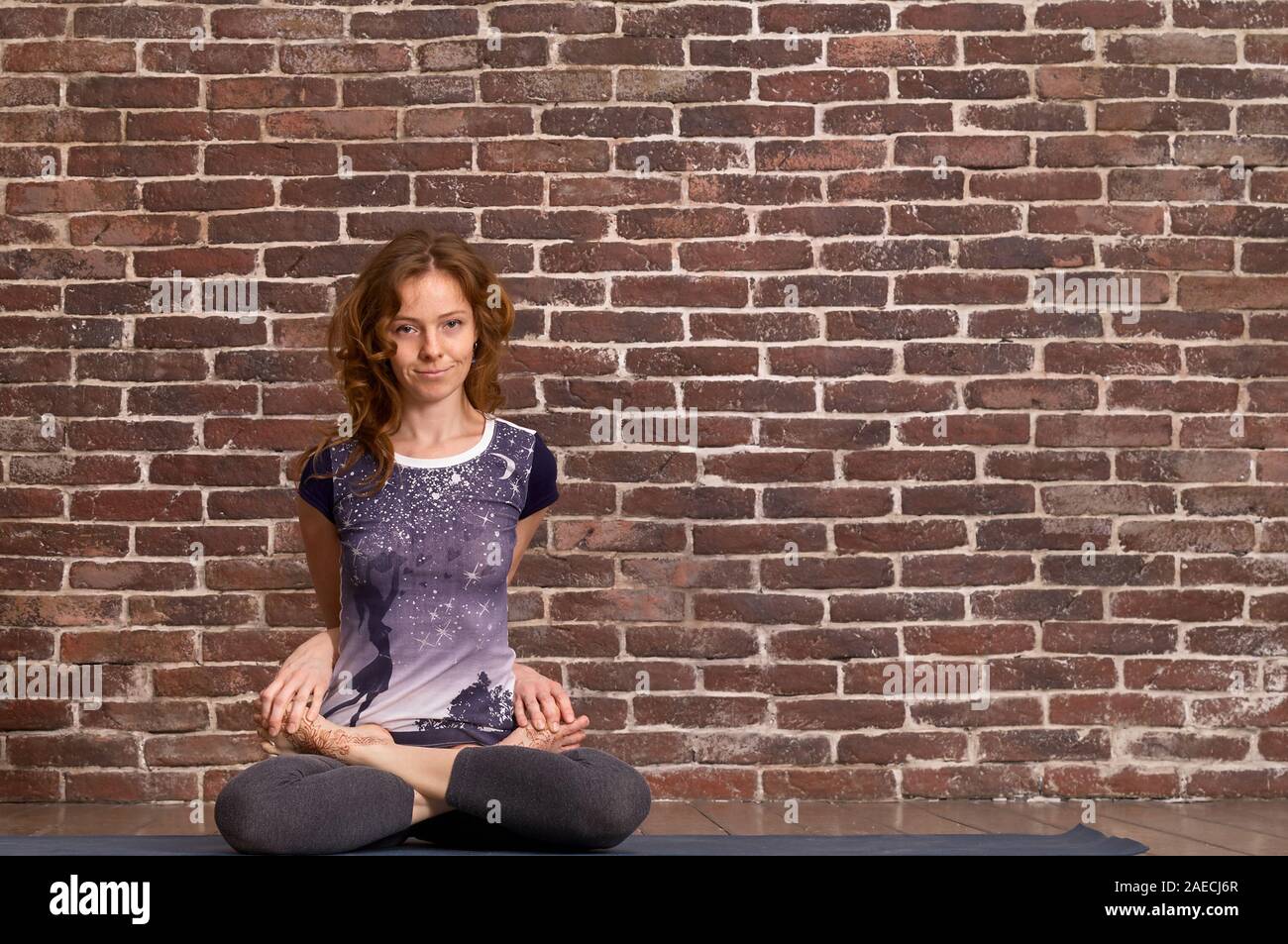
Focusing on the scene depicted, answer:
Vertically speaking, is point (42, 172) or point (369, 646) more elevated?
point (42, 172)

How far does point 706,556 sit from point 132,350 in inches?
58.7

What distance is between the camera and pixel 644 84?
3.05 metres

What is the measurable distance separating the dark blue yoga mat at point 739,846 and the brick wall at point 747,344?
100 centimetres

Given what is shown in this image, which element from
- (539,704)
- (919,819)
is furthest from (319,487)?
(919,819)

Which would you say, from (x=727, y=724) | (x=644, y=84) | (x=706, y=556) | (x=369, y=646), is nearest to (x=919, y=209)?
(x=644, y=84)

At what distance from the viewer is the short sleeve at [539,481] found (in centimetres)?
210

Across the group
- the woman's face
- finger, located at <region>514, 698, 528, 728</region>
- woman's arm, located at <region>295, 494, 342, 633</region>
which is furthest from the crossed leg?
the woman's face

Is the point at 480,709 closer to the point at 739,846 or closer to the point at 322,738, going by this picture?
the point at 322,738

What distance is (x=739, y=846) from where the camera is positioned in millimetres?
1806

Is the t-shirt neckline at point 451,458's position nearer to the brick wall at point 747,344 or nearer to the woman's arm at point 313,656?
the woman's arm at point 313,656

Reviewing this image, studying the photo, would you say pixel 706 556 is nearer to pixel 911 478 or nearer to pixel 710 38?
pixel 911 478

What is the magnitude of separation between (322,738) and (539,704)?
333 mm

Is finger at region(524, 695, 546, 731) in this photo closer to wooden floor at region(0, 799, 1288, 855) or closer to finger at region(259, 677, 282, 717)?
finger at region(259, 677, 282, 717)

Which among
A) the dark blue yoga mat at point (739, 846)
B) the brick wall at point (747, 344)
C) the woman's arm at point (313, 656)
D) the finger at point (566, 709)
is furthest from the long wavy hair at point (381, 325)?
the brick wall at point (747, 344)
